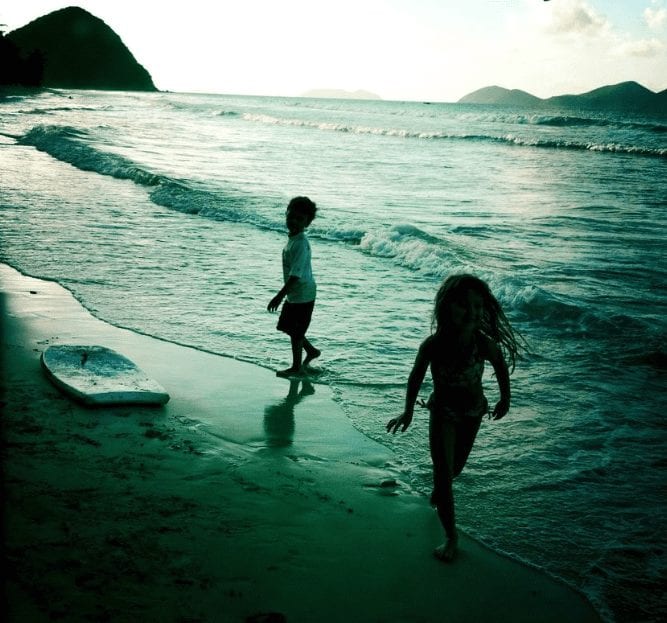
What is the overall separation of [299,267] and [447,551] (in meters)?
2.97

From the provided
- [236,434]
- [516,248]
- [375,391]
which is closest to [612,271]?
[516,248]

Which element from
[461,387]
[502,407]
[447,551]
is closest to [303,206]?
[461,387]

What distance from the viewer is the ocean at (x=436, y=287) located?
3.82 m

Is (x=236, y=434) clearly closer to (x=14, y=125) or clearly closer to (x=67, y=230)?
(x=67, y=230)

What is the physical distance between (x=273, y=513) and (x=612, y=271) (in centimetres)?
835

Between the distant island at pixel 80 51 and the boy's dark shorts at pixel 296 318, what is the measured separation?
178 m

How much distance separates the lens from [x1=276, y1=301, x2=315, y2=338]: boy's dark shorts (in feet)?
18.9

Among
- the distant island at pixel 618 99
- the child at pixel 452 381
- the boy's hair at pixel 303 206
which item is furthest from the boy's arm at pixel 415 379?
the distant island at pixel 618 99

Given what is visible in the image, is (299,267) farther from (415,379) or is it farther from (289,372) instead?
(415,379)

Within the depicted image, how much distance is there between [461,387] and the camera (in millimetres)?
3250

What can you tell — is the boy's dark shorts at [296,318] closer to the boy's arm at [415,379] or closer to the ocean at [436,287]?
the ocean at [436,287]

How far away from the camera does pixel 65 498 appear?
3262mm

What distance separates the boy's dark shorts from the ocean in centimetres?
41

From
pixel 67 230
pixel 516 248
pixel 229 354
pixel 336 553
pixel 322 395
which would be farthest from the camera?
pixel 516 248
